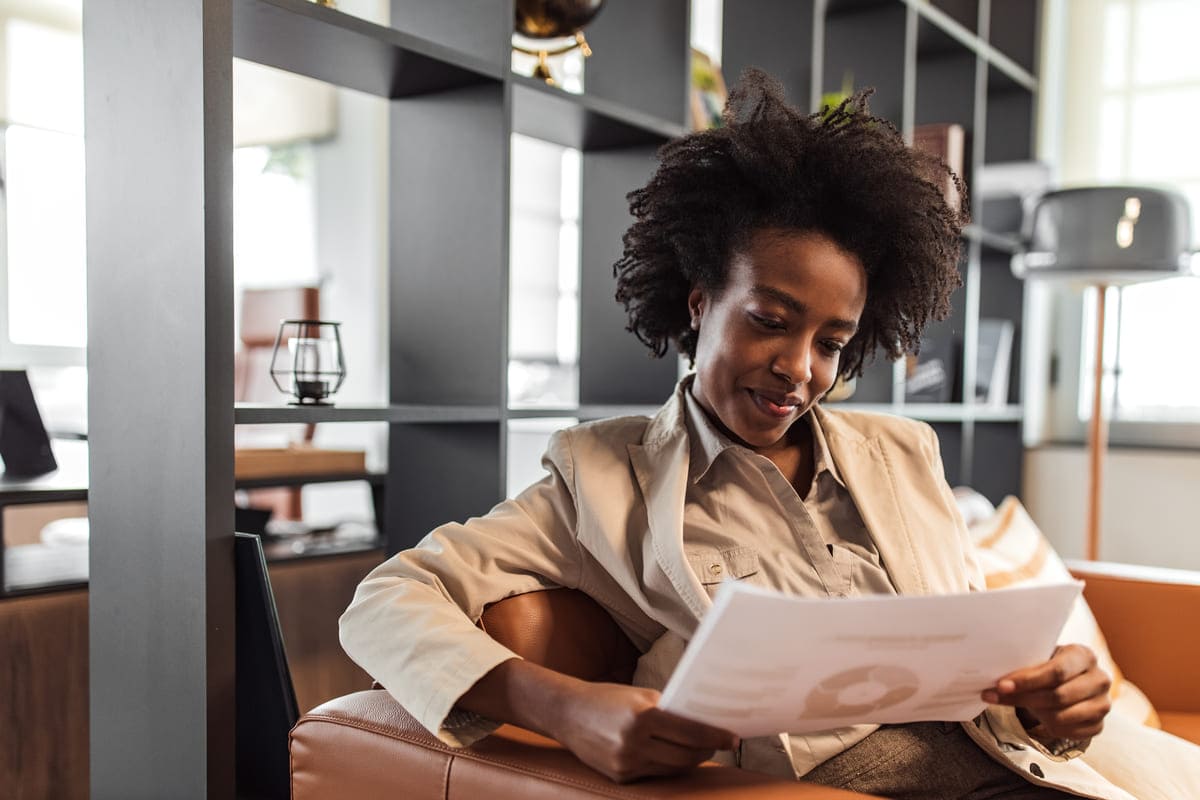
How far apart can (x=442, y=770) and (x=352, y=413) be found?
547mm

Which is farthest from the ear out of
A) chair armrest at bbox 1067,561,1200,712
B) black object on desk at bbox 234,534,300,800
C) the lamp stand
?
the lamp stand

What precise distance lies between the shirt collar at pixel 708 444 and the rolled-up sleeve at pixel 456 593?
0.15 metres

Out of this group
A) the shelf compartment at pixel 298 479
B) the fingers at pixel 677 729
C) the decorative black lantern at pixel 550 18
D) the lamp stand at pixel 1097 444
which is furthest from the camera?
the lamp stand at pixel 1097 444

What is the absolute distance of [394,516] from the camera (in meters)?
1.75

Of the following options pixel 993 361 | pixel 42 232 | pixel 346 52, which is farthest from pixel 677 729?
pixel 993 361

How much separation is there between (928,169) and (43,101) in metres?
2.59

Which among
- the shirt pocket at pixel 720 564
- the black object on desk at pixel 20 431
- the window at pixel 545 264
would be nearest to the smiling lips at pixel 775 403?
the shirt pocket at pixel 720 564

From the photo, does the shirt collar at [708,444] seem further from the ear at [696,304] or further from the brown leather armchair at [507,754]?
the brown leather armchair at [507,754]

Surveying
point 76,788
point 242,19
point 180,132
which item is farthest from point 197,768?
point 242,19

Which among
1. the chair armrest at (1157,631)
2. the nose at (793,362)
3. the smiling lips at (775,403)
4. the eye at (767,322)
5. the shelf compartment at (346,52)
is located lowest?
the chair armrest at (1157,631)

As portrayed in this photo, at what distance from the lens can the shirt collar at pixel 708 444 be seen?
1.25 m

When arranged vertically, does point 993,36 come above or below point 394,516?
above

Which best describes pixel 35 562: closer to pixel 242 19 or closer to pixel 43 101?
pixel 242 19

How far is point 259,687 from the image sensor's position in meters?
1.26
